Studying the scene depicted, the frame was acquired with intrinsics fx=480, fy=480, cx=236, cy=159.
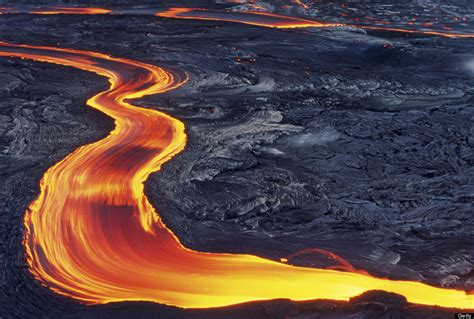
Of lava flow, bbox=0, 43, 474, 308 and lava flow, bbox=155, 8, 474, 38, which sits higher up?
lava flow, bbox=155, 8, 474, 38

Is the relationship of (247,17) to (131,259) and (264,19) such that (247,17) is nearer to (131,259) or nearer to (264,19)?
(264,19)

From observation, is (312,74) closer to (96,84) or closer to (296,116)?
(296,116)

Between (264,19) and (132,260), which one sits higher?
(264,19)

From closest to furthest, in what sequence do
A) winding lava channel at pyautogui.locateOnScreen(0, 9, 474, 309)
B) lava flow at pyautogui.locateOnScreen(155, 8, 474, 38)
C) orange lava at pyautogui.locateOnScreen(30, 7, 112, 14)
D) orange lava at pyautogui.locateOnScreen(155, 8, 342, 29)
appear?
1. winding lava channel at pyautogui.locateOnScreen(0, 9, 474, 309)
2. lava flow at pyautogui.locateOnScreen(155, 8, 474, 38)
3. orange lava at pyautogui.locateOnScreen(155, 8, 342, 29)
4. orange lava at pyautogui.locateOnScreen(30, 7, 112, 14)

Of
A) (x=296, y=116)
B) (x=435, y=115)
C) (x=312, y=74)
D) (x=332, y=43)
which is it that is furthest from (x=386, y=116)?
(x=332, y=43)

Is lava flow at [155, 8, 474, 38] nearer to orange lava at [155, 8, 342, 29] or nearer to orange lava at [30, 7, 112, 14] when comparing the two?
orange lava at [155, 8, 342, 29]

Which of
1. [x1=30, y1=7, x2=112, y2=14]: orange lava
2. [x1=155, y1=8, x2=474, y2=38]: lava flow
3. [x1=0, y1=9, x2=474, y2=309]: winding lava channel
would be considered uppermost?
[x1=30, y1=7, x2=112, y2=14]: orange lava

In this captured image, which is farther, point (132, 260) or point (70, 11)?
point (70, 11)

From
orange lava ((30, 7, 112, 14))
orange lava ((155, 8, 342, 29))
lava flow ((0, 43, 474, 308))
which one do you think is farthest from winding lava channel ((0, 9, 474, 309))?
orange lava ((30, 7, 112, 14))

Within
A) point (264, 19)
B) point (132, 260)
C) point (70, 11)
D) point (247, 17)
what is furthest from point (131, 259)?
point (70, 11)

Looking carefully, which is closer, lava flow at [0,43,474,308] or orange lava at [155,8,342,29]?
lava flow at [0,43,474,308]
